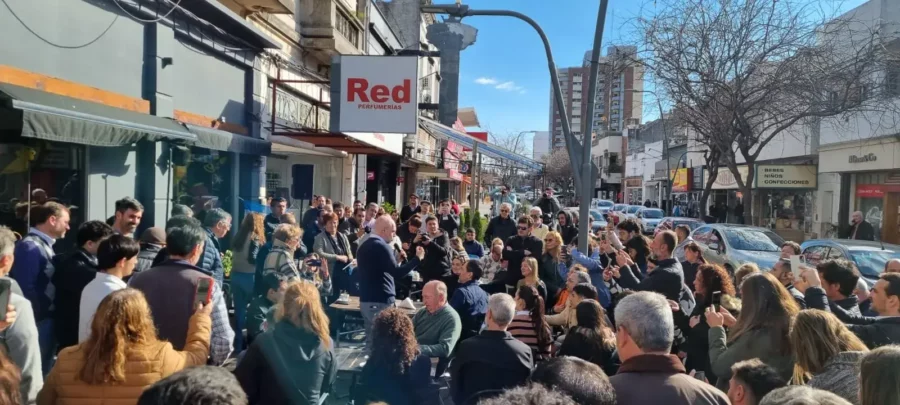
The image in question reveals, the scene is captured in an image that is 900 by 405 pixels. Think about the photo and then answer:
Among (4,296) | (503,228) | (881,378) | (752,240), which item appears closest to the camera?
(881,378)

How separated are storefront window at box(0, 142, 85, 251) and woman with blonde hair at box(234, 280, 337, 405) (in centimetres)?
455

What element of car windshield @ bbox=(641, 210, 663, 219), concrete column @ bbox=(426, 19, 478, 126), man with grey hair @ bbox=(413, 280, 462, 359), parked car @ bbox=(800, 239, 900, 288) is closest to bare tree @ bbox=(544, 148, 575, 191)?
car windshield @ bbox=(641, 210, 663, 219)

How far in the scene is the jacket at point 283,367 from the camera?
339cm

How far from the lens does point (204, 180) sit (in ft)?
36.1

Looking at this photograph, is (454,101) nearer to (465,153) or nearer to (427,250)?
(427,250)

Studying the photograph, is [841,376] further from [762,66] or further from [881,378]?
[762,66]

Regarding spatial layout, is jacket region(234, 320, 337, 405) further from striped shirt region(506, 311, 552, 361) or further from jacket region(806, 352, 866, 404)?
jacket region(806, 352, 866, 404)

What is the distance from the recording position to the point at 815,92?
53.3ft

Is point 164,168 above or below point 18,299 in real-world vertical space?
above

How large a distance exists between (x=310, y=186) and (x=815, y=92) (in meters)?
14.0

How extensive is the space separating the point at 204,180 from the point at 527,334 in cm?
816

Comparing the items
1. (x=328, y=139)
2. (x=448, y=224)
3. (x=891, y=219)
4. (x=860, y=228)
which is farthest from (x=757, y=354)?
(x=891, y=219)

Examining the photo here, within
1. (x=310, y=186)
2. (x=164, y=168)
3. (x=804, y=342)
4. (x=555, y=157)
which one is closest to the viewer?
(x=804, y=342)

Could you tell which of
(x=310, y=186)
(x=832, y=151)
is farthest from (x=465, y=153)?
(x=310, y=186)
